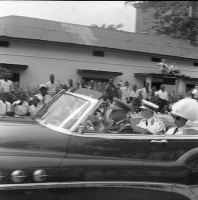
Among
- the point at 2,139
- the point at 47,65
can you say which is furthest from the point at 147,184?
the point at 47,65

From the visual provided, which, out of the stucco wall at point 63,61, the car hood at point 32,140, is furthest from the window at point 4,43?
the car hood at point 32,140

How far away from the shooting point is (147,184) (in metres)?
3.29

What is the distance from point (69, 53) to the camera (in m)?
16.1

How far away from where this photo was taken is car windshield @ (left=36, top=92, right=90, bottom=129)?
11.3 ft

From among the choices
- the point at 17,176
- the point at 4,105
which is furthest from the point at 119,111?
the point at 4,105

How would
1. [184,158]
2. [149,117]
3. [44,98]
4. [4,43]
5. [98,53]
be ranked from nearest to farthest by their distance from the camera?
[184,158], [149,117], [44,98], [4,43], [98,53]

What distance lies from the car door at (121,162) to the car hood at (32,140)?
4.5 inches

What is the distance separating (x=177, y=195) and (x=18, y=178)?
1445mm

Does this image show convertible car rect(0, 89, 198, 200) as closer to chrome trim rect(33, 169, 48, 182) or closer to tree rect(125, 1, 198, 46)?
chrome trim rect(33, 169, 48, 182)

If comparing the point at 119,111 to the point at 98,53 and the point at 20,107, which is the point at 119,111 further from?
the point at 98,53

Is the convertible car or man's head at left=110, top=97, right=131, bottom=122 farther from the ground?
man's head at left=110, top=97, right=131, bottom=122

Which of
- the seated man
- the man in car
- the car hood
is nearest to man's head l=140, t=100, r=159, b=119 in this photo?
the seated man

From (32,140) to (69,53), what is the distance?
1305cm

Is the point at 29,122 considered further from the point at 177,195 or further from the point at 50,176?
the point at 177,195
